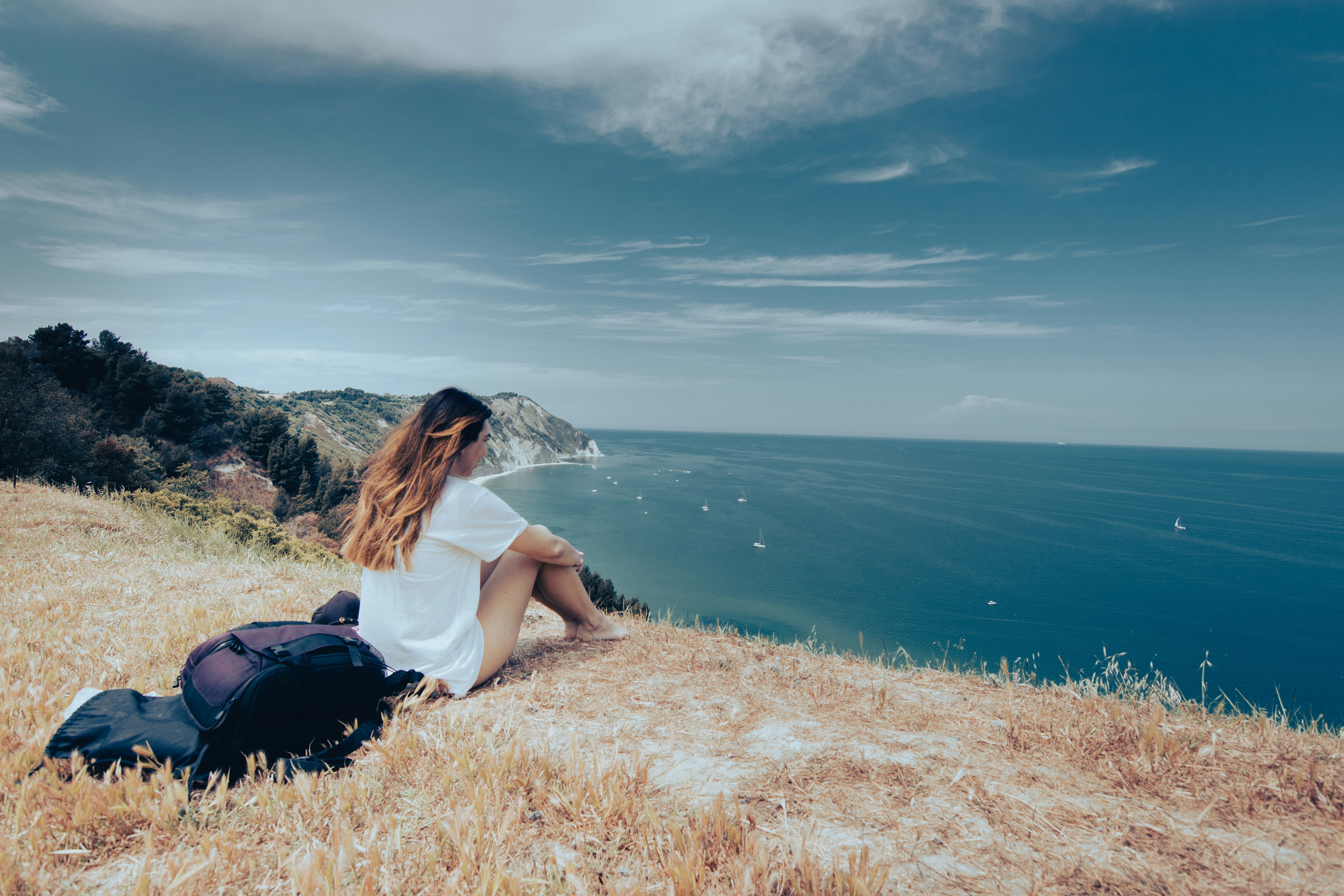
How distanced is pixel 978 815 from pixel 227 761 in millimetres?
3136

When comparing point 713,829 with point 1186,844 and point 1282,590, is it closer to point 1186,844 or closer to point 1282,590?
point 1186,844

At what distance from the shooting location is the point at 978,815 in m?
2.24

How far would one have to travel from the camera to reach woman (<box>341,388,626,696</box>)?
10.6ft

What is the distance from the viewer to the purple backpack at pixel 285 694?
2.46 metres

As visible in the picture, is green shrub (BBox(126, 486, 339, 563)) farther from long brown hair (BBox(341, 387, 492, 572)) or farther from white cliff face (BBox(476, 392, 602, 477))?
white cliff face (BBox(476, 392, 602, 477))

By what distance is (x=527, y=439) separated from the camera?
14825cm

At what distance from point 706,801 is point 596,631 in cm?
253

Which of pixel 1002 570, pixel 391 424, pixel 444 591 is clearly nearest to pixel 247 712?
pixel 444 591

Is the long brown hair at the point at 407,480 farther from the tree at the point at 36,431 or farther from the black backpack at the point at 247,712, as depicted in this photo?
the tree at the point at 36,431

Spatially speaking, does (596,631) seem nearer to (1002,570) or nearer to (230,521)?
(230,521)

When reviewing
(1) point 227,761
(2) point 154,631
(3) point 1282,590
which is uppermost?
(1) point 227,761

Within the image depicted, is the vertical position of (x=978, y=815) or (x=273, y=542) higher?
(x=978, y=815)

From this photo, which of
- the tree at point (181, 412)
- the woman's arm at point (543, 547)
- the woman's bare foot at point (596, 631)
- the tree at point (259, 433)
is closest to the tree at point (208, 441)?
the tree at point (181, 412)

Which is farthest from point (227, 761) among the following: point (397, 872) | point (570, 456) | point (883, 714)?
point (570, 456)
